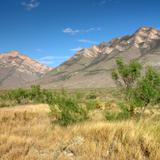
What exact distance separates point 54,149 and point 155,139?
2123 millimetres

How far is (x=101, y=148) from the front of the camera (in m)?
5.60

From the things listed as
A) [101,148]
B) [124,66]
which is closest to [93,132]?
[101,148]

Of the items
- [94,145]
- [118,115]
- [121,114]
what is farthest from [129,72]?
[94,145]

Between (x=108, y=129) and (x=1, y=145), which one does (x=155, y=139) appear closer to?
(x=108, y=129)

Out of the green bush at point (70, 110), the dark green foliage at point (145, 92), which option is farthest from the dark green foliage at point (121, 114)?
the green bush at point (70, 110)

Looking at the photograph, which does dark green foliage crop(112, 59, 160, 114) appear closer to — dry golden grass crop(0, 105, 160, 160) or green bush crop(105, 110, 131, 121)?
green bush crop(105, 110, 131, 121)

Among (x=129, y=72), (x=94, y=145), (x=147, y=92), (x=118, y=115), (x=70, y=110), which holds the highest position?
(x=129, y=72)

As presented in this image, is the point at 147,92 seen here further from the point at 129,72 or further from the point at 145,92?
the point at 129,72

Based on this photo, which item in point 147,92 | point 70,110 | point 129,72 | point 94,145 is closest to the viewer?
point 94,145

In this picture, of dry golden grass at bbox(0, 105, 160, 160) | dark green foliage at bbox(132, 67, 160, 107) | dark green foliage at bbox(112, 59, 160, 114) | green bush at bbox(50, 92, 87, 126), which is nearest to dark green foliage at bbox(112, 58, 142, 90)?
dark green foliage at bbox(112, 59, 160, 114)

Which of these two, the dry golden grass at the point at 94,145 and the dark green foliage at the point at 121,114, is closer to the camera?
the dry golden grass at the point at 94,145

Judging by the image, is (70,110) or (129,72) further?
(129,72)

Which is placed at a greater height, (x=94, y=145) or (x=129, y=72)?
(x=129, y=72)

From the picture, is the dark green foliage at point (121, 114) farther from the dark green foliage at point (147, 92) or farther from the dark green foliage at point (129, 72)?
the dark green foliage at point (129, 72)
